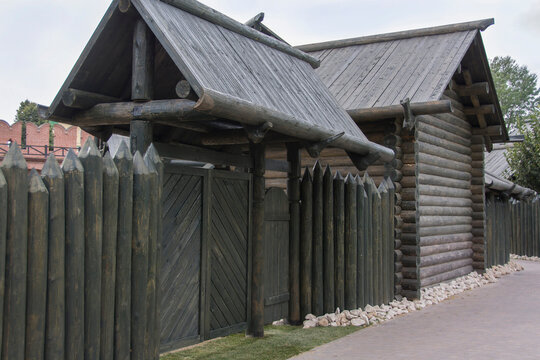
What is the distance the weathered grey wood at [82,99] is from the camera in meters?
6.92

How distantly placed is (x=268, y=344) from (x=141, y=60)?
378cm

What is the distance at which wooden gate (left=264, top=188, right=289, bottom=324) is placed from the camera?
29.5ft

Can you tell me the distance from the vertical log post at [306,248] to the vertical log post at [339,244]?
597mm

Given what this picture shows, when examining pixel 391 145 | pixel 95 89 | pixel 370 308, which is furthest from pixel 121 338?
pixel 391 145

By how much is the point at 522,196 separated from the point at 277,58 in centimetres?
1694

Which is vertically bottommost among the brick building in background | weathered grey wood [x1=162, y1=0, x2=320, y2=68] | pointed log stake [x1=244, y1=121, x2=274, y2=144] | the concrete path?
the concrete path

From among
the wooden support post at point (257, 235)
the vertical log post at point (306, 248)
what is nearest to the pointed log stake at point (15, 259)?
the wooden support post at point (257, 235)

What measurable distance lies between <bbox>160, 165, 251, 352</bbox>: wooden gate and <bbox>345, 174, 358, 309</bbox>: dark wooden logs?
229 centimetres

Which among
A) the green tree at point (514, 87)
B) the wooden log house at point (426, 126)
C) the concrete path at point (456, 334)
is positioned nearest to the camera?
the concrete path at point (456, 334)

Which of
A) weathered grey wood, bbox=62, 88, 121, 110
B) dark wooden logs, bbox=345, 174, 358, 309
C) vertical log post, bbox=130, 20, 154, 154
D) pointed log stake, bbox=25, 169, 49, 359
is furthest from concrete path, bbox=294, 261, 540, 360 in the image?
weathered grey wood, bbox=62, 88, 121, 110

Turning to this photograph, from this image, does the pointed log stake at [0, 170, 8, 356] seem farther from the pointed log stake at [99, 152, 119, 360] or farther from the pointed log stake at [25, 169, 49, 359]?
the pointed log stake at [99, 152, 119, 360]

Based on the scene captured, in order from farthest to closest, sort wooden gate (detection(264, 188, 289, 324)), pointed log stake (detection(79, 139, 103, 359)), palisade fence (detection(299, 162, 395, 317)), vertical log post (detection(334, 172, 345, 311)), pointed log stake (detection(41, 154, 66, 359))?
1. vertical log post (detection(334, 172, 345, 311))
2. palisade fence (detection(299, 162, 395, 317))
3. wooden gate (detection(264, 188, 289, 324))
4. pointed log stake (detection(79, 139, 103, 359))
5. pointed log stake (detection(41, 154, 66, 359))

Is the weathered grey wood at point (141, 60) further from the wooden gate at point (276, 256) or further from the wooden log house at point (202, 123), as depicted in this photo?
the wooden gate at point (276, 256)

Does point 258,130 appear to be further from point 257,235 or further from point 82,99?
point 82,99
